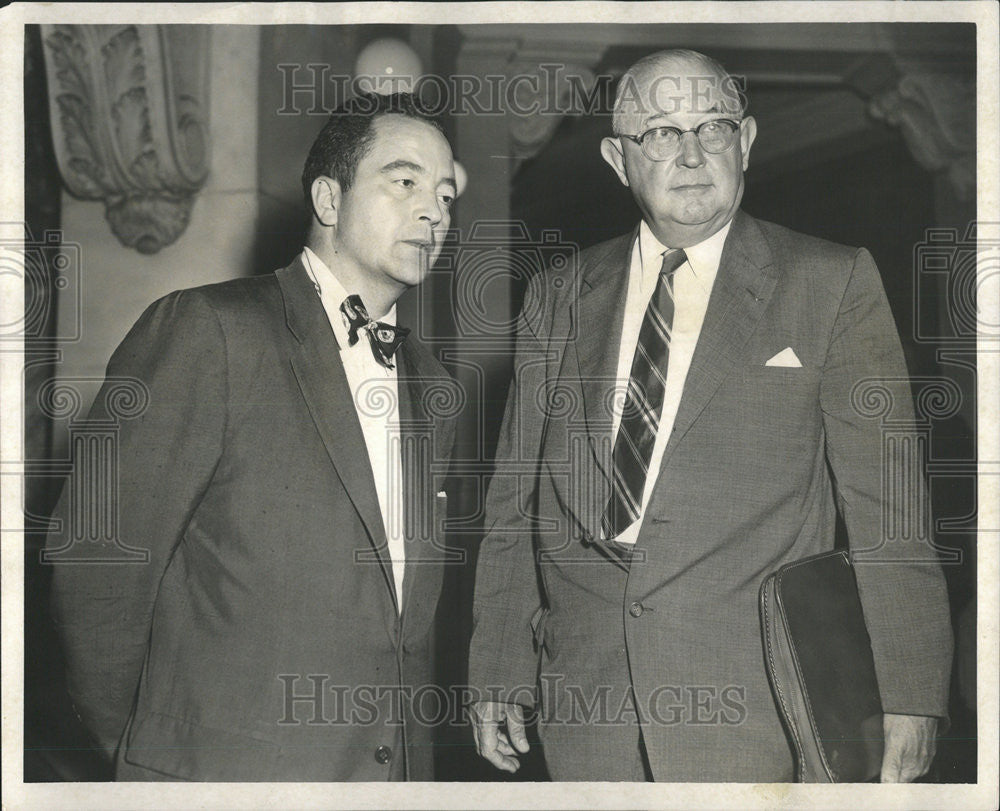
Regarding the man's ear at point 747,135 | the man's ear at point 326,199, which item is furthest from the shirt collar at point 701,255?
the man's ear at point 326,199

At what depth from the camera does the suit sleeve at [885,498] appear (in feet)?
7.50

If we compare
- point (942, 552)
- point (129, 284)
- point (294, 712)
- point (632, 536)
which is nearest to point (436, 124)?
point (129, 284)

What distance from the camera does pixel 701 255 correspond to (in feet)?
7.72

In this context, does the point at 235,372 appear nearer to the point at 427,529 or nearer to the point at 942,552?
the point at 427,529

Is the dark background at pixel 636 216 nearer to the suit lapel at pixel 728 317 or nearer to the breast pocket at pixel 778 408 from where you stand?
the suit lapel at pixel 728 317

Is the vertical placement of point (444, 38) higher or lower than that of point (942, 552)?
higher

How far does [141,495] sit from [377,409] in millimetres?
578

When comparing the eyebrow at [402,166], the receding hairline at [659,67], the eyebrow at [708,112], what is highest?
the receding hairline at [659,67]

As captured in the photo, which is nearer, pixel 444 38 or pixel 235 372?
pixel 235 372

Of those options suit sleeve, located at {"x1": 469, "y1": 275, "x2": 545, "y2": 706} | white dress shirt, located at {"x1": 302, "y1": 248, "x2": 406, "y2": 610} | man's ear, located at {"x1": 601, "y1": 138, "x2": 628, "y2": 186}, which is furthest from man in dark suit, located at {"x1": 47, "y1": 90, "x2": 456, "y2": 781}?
man's ear, located at {"x1": 601, "y1": 138, "x2": 628, "y2": 186}

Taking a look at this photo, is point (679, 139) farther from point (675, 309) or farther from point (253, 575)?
point (253, 575)

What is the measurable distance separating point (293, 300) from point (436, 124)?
1.78 feet

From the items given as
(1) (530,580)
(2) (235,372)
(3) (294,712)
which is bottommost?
(3) (294,712)

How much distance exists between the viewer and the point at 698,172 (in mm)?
2334
